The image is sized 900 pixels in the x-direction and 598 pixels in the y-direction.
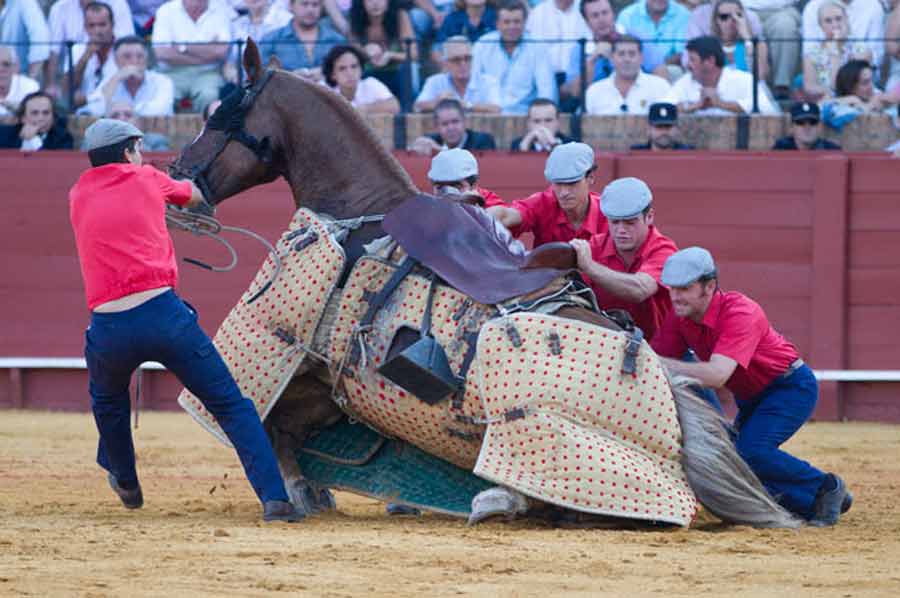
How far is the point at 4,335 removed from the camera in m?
11.4

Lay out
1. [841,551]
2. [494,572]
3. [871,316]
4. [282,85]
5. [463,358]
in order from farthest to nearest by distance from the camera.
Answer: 1. [871,316]
2. [282,85]
3. [463,358]
4. [841,551]
5. [494,572]

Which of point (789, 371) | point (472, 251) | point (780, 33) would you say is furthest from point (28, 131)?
point (789, 371)

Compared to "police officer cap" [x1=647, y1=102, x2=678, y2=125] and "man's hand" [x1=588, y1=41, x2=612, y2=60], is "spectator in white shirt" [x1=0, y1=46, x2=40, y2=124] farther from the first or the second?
"police officer cap" [x1=647, y1=102, x2=678, y2=125]

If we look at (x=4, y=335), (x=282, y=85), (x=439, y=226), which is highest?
(x=282, y=85)

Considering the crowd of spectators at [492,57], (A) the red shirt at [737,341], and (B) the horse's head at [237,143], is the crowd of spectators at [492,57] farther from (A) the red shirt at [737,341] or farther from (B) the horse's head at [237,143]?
→ (A) the red shirt at [737,341]

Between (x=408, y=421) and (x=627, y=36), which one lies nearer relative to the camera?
(x=408, y=421)

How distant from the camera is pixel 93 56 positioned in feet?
39.3

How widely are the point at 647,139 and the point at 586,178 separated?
457 centimetres

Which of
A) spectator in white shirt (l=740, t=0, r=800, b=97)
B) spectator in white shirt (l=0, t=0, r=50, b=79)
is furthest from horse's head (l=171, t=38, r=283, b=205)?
spectator in white shirt (l=0, t=0, r=50, b=79)

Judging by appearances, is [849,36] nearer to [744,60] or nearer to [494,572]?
[744,60]

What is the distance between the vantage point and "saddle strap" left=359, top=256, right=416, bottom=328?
20.0 feet

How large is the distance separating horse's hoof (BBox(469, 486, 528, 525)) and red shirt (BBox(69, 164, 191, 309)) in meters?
1.32

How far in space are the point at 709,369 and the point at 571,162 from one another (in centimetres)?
105

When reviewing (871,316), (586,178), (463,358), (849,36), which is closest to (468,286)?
(463,358)
